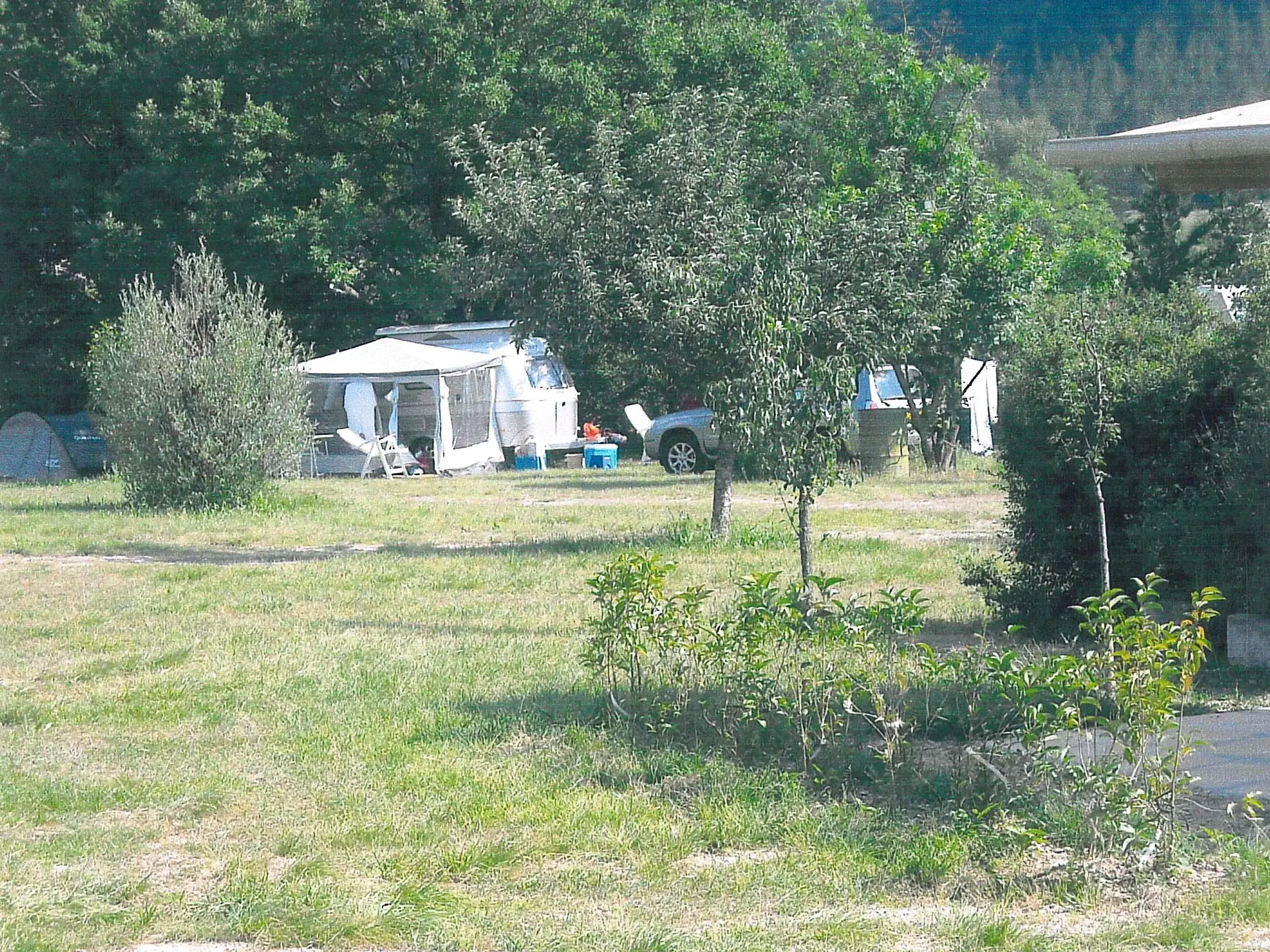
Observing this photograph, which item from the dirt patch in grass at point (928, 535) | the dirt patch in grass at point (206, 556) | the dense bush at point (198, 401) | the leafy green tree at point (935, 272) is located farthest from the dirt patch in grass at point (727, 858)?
the dense bush at point (198, 401)

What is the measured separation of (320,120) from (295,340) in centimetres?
477

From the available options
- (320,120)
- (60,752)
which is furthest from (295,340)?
(60,752)

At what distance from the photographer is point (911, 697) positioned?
6.00m

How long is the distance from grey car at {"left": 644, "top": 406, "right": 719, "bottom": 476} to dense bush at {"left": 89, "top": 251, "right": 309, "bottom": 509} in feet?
27.8

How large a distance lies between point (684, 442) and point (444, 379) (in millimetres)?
5205

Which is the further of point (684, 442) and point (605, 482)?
point (684, 442)

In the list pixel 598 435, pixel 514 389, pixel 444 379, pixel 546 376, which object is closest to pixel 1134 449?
pixel 444 379

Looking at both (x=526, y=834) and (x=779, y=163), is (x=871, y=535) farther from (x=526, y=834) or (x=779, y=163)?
(x=526, y=834)

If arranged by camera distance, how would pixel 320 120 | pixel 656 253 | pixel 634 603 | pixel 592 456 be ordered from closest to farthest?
pixel 634 603
pixel 656 253
pixel 592 456
pixel 320 120

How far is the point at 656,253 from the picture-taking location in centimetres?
1105

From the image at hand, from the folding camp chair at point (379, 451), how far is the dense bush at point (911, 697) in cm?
1936

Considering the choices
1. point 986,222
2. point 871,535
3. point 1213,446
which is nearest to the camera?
point 1213,446

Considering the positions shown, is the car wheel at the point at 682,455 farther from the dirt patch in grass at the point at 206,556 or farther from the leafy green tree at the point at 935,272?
the dirt patch in grass at the point at 206,556

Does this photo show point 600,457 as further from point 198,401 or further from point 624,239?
point 624,239
